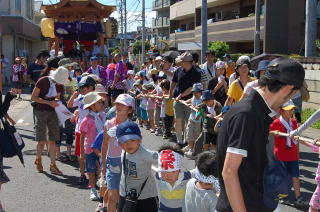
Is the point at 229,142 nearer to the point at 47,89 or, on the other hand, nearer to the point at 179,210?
the point at 179,210

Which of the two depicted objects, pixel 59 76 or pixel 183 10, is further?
pixel 183 10

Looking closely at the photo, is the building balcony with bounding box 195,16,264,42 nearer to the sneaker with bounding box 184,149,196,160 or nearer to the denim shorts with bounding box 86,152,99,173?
the sneaker with bounding box 184,149,196,160

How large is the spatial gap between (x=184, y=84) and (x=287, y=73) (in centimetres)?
722

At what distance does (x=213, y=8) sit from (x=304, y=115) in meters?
27.6

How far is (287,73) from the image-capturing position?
254 centimetres

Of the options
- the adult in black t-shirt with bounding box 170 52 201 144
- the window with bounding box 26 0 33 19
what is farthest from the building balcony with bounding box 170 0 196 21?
the adult in black t-shirt with bounding box 170 52 201 144

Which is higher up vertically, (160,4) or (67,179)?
(160,4)

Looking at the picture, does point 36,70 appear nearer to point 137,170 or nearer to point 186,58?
point 186,58

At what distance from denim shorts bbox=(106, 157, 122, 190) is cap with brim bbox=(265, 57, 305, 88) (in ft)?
9.01

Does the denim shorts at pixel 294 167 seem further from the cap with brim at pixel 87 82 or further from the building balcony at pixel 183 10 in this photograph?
the building balcony at pixel 183 10

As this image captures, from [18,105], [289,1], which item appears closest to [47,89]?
[18,105]

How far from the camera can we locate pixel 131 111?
5.24 meters

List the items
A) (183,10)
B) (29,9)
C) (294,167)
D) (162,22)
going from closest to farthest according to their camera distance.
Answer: (294,167), (29,9), (183,10), (162,22)

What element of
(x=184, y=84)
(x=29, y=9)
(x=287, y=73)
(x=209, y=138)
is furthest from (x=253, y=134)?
(x=29, y=9)
